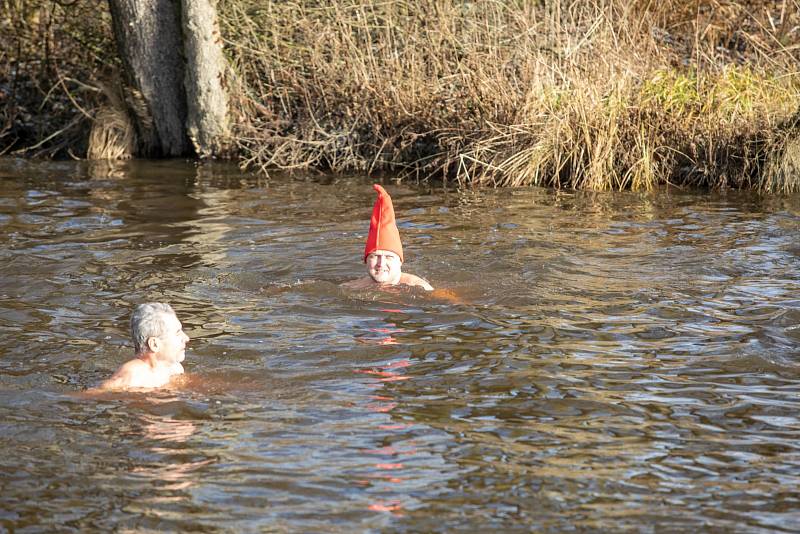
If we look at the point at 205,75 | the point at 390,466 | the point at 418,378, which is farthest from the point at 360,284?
the point at 205,75

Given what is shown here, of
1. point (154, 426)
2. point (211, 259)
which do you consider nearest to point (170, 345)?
point (154, 426)

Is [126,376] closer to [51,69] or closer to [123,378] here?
[123,378]

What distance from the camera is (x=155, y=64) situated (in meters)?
17.1

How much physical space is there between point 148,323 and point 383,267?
9.40 ft

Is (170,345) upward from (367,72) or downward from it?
downward

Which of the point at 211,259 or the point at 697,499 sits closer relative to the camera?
the point at 697,499

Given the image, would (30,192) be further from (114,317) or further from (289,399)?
(289,399)

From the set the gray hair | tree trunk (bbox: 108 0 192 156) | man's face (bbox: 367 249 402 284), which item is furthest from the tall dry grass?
the gray hair

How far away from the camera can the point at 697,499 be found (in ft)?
16.8

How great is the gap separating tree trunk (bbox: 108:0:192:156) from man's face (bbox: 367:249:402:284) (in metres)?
9.16

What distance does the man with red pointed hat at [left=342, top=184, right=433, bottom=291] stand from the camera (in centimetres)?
912

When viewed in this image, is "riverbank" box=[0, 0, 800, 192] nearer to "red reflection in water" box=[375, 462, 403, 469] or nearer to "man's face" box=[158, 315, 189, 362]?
"man's face" box=[158, 315, 189, 362]

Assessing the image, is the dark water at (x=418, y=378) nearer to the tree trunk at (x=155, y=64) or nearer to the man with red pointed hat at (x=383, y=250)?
the man with red pointed hat at (x=383, y=250)

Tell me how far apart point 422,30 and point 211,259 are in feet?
20.6
